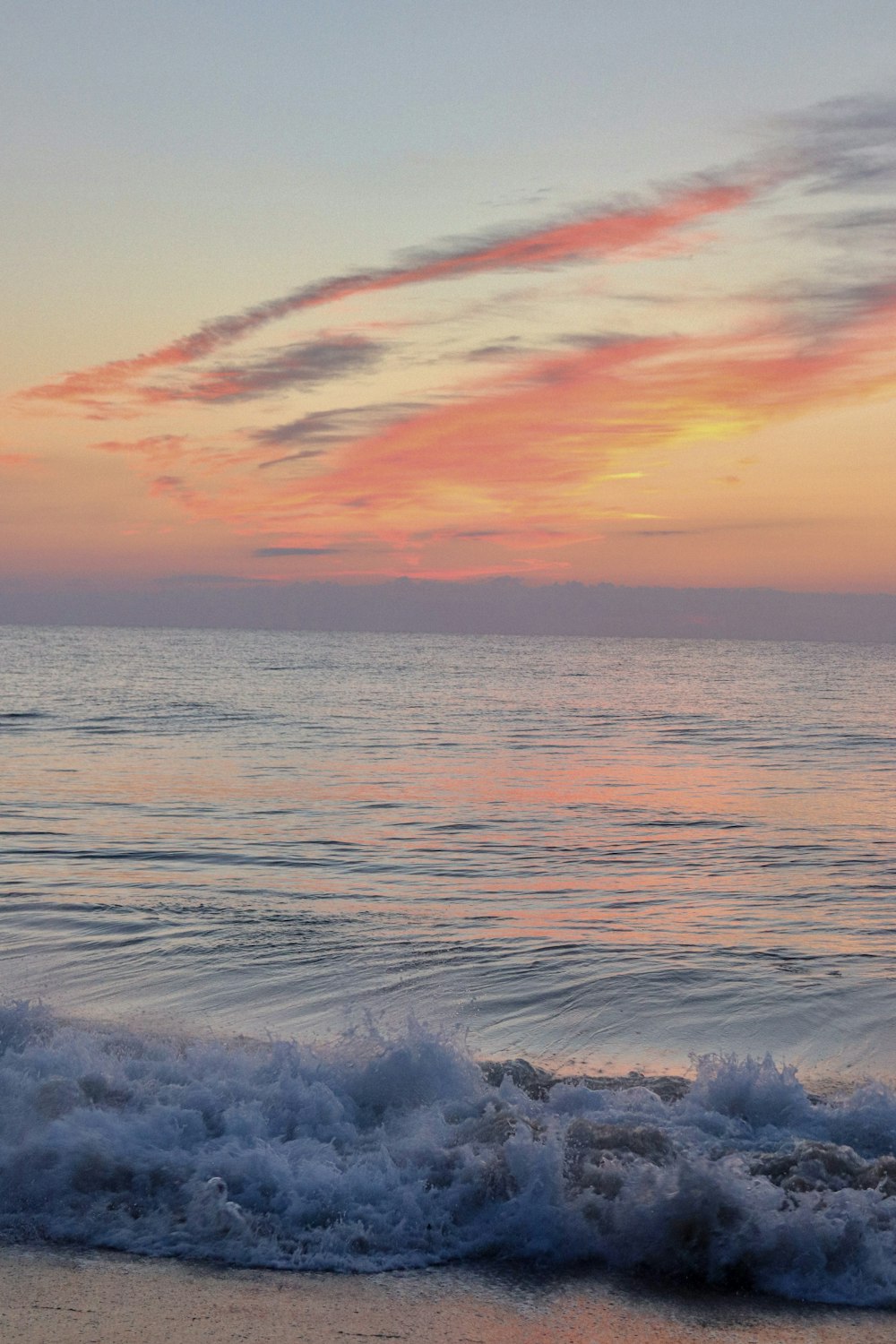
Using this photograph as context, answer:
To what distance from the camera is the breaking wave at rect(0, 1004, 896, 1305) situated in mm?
5441

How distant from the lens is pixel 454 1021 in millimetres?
9312

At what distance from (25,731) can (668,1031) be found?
29.1 meters

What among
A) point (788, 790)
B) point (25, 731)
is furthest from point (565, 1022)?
point (25, 731)

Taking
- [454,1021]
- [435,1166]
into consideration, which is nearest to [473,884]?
[454,1021]

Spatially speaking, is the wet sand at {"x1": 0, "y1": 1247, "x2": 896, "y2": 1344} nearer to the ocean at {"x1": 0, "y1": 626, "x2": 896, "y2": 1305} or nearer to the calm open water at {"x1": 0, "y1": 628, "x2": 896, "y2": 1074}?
the ocean at {"x1": 0, "y1": 626, "x2": 896, "y2": 1305}

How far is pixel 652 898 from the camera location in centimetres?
1407

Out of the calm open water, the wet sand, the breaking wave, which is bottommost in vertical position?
the calm open water

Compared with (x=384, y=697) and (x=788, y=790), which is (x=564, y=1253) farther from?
(x=384, y=697)

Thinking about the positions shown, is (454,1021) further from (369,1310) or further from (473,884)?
(473,884)

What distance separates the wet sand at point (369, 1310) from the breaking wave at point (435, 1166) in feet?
0.54

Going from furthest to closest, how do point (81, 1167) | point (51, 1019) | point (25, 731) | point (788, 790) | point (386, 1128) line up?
point (25, 731) → point (788, 790) → point (51, 1019) → point (386, 1128) → point (81, 1167)

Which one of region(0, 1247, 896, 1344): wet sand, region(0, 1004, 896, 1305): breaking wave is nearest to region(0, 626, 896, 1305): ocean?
region(0, 1004, 896, 1305): breaking wave

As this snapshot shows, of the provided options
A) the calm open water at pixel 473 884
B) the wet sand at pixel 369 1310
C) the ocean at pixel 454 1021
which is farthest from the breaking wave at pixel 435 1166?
the calm open water at pixel 473 884

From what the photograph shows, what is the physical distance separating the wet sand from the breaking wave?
0.54 feet
